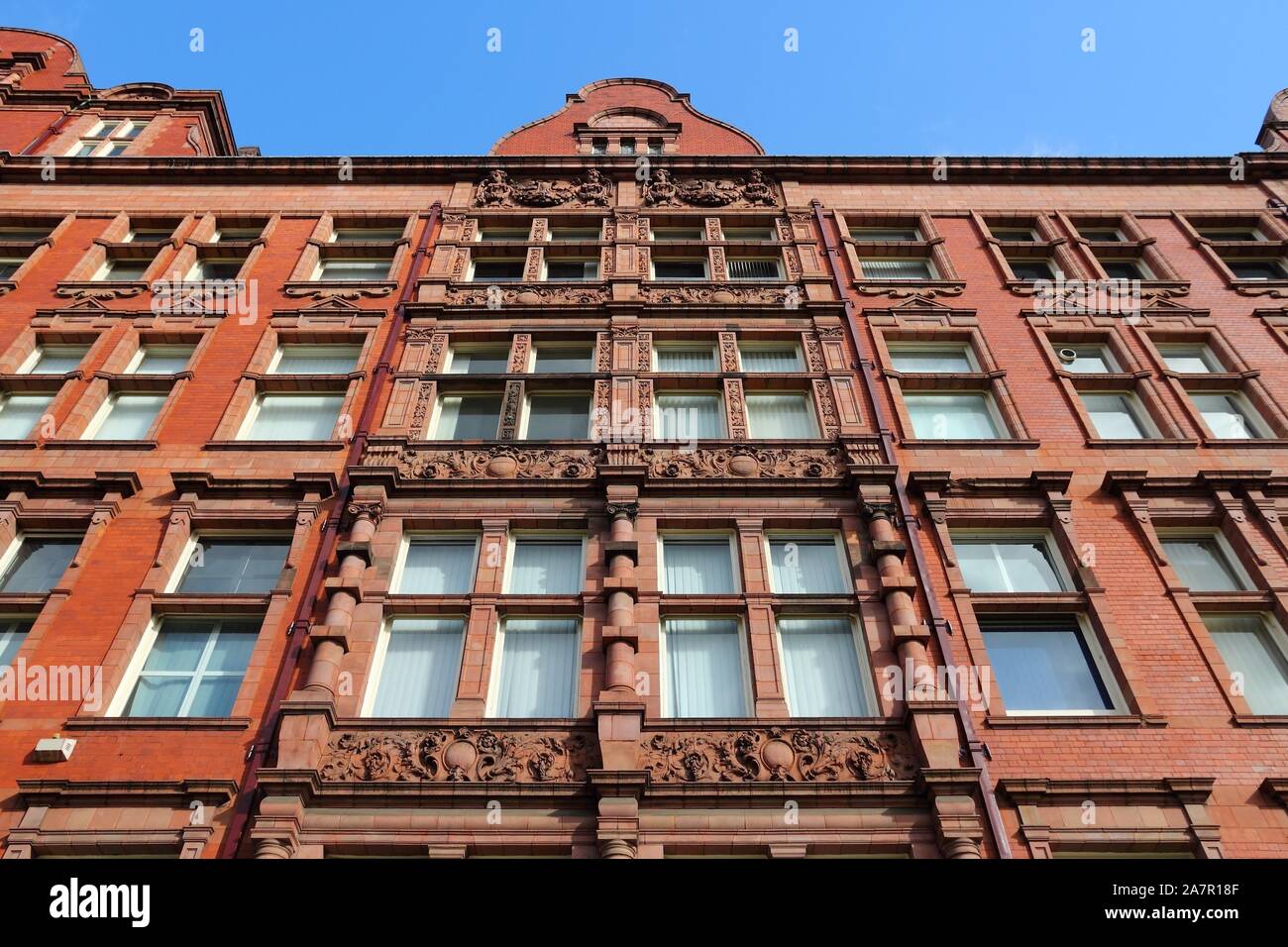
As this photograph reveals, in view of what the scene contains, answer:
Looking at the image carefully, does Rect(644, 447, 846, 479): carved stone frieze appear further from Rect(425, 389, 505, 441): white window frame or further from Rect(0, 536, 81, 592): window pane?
Rect(0, 536, 81, 592): window pane

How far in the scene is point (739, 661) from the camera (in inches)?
577

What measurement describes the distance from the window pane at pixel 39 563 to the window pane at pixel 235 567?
6.86ft

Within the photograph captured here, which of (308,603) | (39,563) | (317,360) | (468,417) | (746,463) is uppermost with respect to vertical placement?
(317,360)

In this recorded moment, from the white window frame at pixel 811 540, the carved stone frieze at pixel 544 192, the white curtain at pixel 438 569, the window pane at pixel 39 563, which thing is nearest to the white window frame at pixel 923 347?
the white window frame at pixel 811 540

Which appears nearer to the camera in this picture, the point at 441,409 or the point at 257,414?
the point at 441,409

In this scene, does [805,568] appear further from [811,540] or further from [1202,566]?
[1202,566]

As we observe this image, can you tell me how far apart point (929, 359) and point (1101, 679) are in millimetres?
8605

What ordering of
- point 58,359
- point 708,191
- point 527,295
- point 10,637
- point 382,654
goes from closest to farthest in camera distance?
1. point 382,654
2. point 10,637
3. point 58,359
4. point 527,295
5. point 708,191

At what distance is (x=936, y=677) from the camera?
13.7 m

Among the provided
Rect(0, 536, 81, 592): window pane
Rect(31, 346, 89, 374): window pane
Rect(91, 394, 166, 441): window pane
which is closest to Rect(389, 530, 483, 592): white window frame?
Rect(0, 536, 81, 592): window pane

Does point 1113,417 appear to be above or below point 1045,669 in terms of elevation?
above

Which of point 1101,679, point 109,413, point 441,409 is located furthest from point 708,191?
point 1101,679
